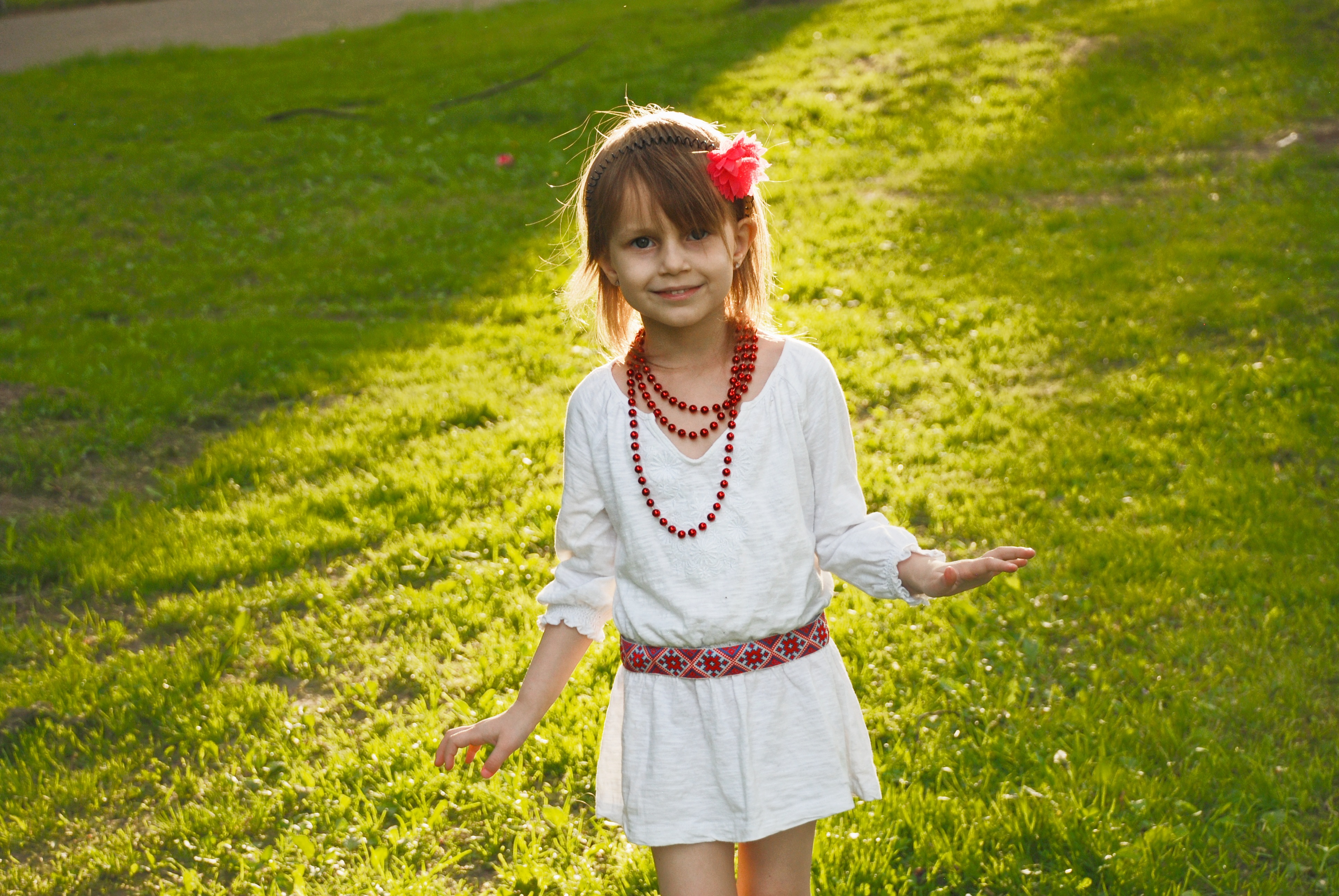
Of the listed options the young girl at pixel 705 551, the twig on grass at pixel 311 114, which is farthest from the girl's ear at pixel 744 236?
the twig on grass at pixel 311 114

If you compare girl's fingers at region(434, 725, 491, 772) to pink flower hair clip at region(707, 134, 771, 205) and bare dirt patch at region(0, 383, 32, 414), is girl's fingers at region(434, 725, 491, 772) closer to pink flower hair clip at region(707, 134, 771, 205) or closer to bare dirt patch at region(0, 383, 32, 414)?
pink flower hair clip at region(707, 134, 771, 205)

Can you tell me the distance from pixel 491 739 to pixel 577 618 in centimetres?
31

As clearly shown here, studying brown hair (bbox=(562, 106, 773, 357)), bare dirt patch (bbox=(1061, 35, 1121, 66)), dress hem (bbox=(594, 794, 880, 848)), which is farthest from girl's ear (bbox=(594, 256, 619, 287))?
bare dirt patch (bbox=(1061, 35, 1121, 66))

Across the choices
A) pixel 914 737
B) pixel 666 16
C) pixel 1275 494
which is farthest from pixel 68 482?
pixel 666 16

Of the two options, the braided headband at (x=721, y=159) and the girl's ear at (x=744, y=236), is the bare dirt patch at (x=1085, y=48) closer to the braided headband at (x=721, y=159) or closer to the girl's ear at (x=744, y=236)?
the girl's ear at (x=744, y=236)

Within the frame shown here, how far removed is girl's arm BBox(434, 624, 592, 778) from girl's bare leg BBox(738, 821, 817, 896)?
0.53 meters

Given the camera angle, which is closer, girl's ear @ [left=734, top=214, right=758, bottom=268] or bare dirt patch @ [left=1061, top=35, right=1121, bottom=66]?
girl's ear @ [left=734, top=214, right=758, bottom=268]

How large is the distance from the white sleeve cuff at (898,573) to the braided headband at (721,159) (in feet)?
2.56

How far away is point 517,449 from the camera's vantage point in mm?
6398

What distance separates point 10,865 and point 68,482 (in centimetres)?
294

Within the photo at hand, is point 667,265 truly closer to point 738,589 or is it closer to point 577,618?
point 738,589

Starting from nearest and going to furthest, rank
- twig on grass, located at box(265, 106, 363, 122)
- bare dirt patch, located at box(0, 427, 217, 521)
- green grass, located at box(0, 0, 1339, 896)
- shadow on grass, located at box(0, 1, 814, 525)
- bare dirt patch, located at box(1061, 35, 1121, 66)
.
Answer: green grass, located at box(0, 0, 1339, 896) < bare dirt patch, located at box(0, 427, 217, 521) < shadow on grass, located at box(0, 1, 814, 525) < bare dirt patch, located at box(1061, 35, 1121, 66) < twig on grass, located at box(265, 106, 363, 122)

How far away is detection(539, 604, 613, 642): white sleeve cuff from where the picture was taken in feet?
8.36

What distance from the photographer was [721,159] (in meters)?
2.35
